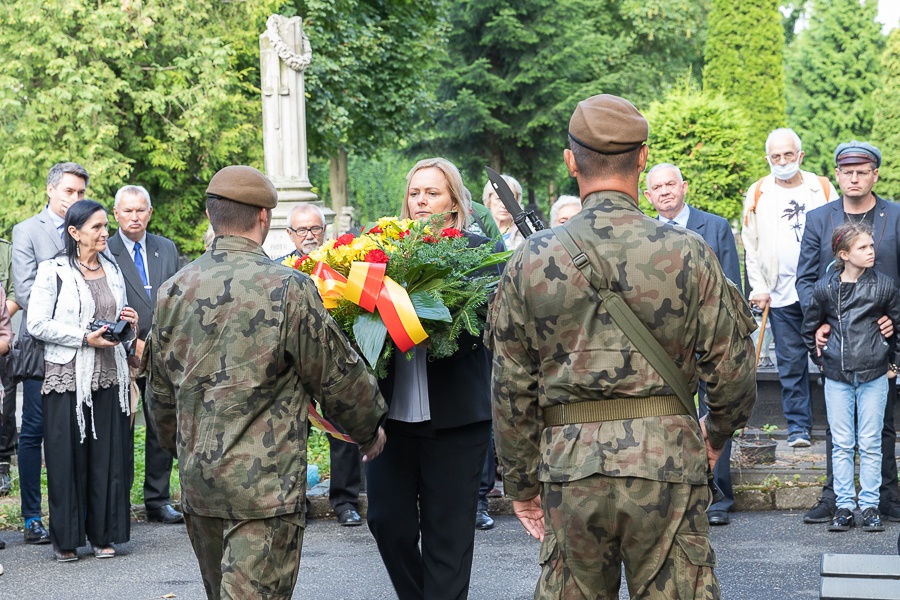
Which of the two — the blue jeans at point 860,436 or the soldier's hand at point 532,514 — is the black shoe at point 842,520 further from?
the soldier's hand at point 532,514

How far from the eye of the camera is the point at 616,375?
3.59m

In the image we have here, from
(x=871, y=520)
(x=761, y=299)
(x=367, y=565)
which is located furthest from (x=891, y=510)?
(x=367, y=565)

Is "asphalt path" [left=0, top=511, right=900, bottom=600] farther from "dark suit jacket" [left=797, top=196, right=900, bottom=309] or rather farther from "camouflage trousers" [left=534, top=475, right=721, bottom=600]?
"camouflage trousers" [left=534, top=475, right=721, bottom=600]

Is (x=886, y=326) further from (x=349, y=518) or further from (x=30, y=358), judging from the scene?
(x=30, y=358)

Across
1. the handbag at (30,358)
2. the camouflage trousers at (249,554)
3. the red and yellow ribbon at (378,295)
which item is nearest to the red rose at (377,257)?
the red and yellow ribbon at (378,295)

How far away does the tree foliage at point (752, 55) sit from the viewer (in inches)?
1345

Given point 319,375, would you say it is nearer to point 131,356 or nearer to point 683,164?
point 131,356

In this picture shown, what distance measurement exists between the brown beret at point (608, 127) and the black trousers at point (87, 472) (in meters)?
4.61

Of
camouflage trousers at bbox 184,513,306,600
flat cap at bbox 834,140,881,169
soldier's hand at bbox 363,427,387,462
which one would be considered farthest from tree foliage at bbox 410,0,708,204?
camouflage trousers at bbox 184,513,306,600

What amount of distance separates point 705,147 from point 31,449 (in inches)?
412

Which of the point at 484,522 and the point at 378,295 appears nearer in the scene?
the point at 378,295

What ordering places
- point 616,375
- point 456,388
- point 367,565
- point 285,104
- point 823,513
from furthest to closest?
1. point 285,104
2. point 823,513
3. point 367,565
4. point 456,388
5. point 616,375

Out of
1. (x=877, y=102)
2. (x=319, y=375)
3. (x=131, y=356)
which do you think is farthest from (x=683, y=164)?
(x=877, y=102)

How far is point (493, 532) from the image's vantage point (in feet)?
25.8
